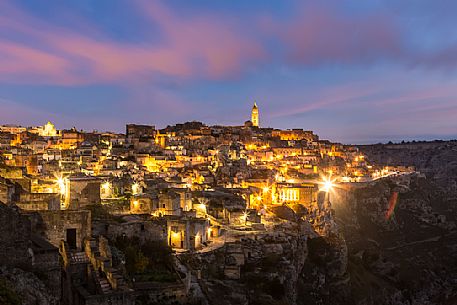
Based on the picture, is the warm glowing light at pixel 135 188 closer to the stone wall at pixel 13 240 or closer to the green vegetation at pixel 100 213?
the green vegetation at pixel 100 213

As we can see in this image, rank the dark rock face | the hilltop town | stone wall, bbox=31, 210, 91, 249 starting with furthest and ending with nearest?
1. the dark rock face
2. stone wall, bbox=31, 210, 91, 249
3. the hilltop town

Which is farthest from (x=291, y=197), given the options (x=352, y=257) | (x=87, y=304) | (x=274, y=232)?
(x=87, y=304)

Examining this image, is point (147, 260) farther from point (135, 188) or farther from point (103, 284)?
point (135, 188)

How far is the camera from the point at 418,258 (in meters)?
51.9

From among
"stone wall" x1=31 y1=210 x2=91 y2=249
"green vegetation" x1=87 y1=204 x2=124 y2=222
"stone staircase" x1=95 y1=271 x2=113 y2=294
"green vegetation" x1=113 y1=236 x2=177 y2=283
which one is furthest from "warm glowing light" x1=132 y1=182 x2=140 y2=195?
"stone staircase" x1=95 y1=271 x2=113 y2=294

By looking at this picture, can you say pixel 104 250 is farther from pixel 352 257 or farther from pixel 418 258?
pixel 418 258

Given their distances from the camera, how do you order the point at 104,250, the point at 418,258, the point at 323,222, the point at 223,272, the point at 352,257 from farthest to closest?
the point at 418,258 < the point at 352,257 < the point at 323,222 < the point at 223,272 < the point at 104,250

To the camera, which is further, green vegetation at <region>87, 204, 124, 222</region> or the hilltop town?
green vegetation at <region>87, 204, 124, 222</region>

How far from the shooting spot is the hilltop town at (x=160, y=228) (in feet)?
40.9

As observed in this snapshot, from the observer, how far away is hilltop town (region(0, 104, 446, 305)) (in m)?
12.5

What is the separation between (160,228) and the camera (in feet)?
69.3

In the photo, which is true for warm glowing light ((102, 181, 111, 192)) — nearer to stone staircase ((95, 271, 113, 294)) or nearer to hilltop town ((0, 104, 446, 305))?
hilltop town ((0, 104, 446, 305))

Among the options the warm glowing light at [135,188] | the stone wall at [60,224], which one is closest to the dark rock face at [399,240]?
the warm glowing light at [135,188]

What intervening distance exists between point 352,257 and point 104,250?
36240 mm
